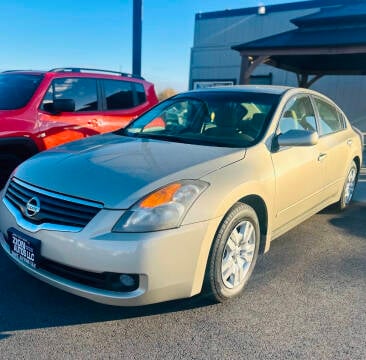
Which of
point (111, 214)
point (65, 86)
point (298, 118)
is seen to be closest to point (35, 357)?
point (111, 214)

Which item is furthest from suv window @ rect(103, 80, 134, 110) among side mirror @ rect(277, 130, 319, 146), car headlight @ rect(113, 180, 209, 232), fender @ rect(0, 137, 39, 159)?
car headlight @ rect(113, 180, 209, 232)

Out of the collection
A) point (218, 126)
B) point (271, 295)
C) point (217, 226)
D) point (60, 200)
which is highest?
point (218, 126)

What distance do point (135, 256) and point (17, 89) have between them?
12.5 feet

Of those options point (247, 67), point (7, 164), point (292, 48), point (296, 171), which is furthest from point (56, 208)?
point (247, 67)

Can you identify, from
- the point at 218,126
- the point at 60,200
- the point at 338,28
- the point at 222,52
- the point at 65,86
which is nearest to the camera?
the point at 60,200

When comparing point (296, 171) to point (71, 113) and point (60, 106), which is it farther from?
point (71, 113)

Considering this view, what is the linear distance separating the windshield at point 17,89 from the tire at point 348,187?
13.8 feet

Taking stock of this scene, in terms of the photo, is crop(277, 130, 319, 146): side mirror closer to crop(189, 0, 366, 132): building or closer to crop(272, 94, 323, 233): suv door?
crop(272, 94, 323, 233): suv door

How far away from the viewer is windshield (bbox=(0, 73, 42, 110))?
4950 millimetres

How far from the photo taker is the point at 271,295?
3.07 meters

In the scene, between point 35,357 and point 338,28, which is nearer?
point 35,357

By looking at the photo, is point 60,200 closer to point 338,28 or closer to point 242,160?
point 242,160

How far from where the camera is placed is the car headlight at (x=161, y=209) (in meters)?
2.36

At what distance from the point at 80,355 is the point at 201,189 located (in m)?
1.24
